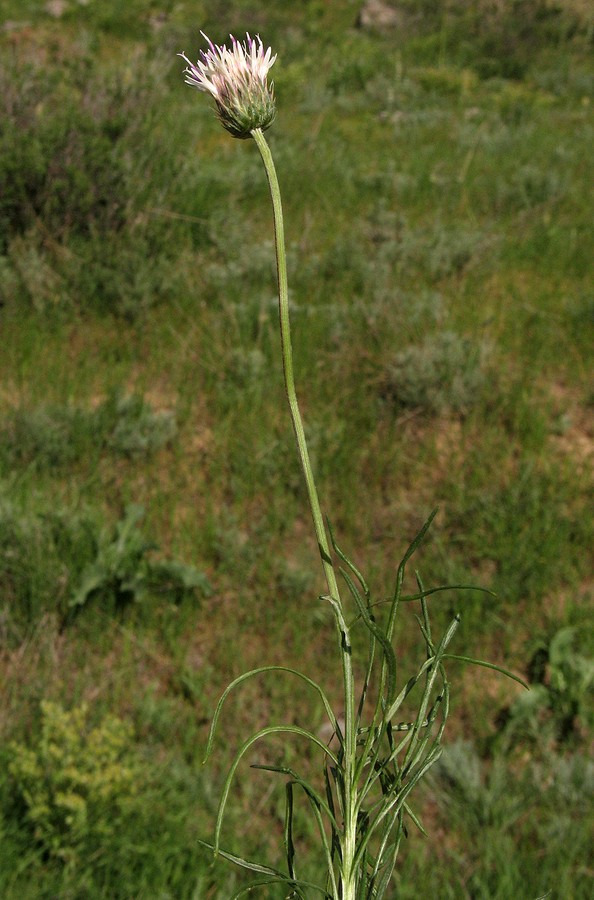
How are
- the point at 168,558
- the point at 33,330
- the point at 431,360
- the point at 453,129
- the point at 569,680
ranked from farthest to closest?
the point at 453,129 → the point at 33,330 → the point at 431,360 → the point at 168,558 → the point at 569,680

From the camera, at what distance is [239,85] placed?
19.5 inches

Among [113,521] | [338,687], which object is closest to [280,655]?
[338,687]

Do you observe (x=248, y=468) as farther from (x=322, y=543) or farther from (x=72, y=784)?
(x=322, y=543)

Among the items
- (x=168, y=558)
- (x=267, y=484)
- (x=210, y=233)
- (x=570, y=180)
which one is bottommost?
(x=168, y=558)

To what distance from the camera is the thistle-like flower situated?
1.56 ft

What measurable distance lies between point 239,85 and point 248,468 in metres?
2.74

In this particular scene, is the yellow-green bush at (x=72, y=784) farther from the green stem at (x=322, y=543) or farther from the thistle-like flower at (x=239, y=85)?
the thistle-like flower at (x=239, y=85)

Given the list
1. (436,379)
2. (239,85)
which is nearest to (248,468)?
(436,379)

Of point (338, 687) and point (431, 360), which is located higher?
point (431, 360)

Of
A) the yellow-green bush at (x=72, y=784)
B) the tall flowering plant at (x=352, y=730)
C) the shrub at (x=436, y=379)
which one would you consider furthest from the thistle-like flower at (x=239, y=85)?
the shrub at (x=436, y=379)

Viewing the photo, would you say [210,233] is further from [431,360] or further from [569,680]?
[569,680]

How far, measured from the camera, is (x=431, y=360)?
3.46 metres

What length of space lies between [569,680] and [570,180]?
133 inches

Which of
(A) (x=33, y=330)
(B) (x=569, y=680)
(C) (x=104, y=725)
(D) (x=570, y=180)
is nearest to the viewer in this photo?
(C) (x=104, y=725)
